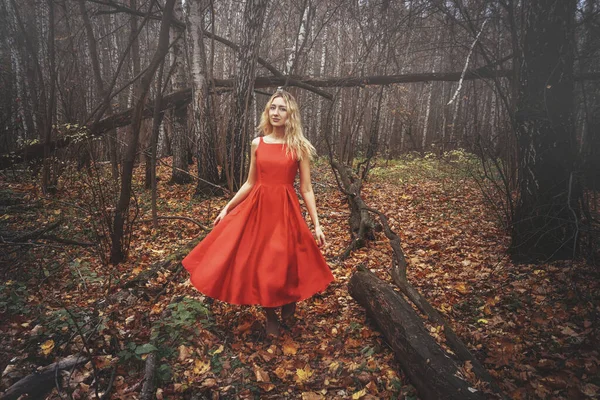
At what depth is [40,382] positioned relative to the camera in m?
2.45

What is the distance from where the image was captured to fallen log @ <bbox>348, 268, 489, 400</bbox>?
7.15 feet

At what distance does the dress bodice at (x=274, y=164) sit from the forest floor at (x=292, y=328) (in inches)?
57.5

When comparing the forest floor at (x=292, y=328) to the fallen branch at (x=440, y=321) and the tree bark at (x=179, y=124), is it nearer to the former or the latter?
the fallen branch at (x=440, y=321)

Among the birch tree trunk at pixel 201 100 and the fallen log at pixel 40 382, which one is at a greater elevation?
the birch tree trunk at pixel 201 100

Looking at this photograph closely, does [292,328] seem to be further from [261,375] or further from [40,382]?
[40,382]

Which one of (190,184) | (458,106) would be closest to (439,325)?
(190,184)

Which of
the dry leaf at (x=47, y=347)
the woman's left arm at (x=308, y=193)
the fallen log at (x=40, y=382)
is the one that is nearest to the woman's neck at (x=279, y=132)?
the woman's left arm at (x=308, y=193)

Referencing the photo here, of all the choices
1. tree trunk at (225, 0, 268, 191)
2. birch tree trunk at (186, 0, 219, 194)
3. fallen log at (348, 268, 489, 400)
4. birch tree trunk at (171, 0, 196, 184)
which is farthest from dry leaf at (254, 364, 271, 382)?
birch tree trunk at (171, 0, 196, 184)

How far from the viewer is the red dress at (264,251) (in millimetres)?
2807

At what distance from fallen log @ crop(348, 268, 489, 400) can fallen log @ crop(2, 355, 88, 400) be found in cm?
238

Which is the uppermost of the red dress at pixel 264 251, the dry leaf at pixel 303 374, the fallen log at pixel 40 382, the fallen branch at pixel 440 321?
the red dress at pixel 264 251

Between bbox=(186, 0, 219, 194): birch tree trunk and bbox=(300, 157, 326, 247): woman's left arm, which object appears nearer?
bbox=(300, 157, 326, 247): woman's left arm

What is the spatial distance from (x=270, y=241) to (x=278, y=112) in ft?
3.70

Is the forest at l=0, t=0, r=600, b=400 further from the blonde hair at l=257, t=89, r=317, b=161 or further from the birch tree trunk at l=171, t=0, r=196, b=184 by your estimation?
the birch tree trunk at l=171, t=0, r=196, b=184
